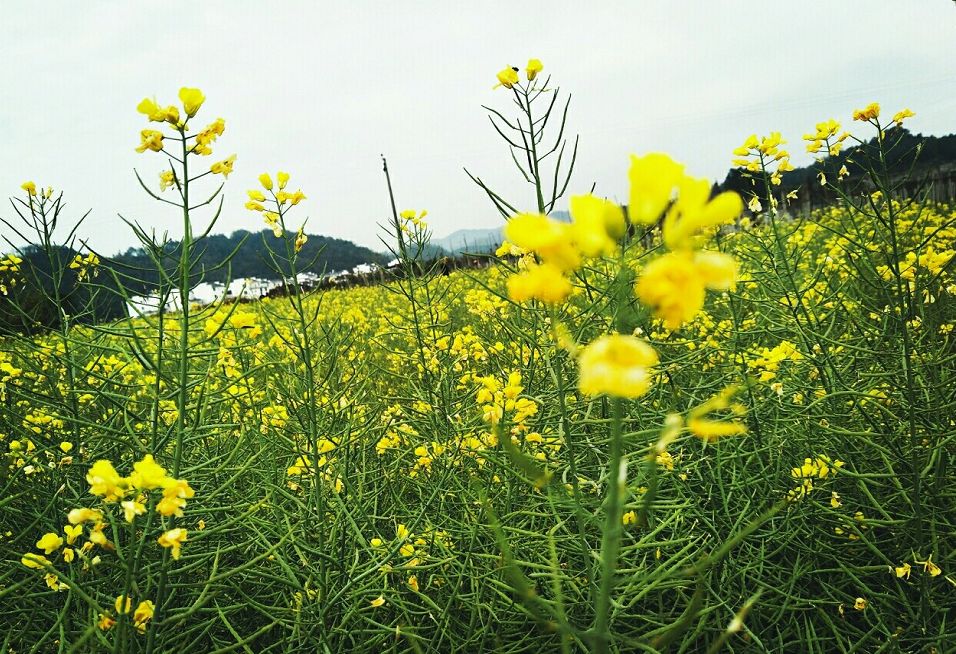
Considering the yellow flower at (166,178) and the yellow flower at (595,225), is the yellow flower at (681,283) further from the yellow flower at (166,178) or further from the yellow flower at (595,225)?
the yellow flower at (166,178)

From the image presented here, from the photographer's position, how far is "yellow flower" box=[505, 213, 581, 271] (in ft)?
1.61

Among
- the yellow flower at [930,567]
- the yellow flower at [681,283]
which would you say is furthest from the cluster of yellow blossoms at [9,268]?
the yellow flower at [930,567]

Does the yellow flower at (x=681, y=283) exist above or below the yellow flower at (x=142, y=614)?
above

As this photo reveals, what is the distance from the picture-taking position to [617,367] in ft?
1.50

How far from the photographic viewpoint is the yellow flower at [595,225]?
472mm

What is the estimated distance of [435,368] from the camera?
110 inches

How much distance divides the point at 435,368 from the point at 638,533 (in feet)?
4.01

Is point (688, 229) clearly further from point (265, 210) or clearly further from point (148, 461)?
point (265, 210)

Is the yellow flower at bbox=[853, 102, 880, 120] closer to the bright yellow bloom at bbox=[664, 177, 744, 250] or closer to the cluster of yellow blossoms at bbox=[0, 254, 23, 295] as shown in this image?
the bright yellow bloom at bbox=[664, 177, 744, 250]

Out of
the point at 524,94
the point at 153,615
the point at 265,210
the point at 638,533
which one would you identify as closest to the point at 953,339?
the point at 638,533

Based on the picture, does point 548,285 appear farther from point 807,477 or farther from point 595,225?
point 807,477

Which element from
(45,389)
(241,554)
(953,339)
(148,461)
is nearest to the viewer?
(148,461)

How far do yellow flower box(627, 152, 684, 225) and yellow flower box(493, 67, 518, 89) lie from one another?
108 cm

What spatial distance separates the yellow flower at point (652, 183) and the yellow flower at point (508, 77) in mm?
1082
